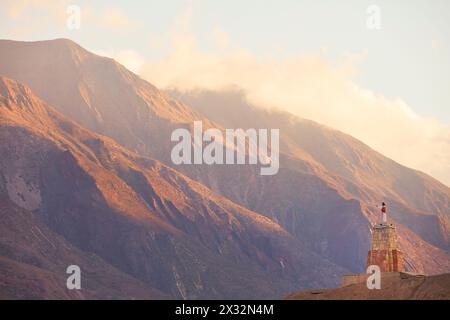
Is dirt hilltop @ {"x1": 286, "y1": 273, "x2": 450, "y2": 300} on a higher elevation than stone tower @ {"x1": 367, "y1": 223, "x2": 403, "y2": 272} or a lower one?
lower

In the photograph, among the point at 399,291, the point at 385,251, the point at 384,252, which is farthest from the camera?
the point at 385,251

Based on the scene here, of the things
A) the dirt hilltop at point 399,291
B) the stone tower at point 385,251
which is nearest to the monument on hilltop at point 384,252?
the stone tower at point 385,251

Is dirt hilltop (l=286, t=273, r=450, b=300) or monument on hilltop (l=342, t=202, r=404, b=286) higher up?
monument on hilltop (l=342, t=202, r=404, b=286)

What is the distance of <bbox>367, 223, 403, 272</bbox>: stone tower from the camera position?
495ft

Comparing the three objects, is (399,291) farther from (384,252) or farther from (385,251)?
(385,251)

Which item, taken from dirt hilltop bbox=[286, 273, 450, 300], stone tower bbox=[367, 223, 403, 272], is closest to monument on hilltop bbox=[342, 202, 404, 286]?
stone tower bbox=[367, 223, 403, 272]

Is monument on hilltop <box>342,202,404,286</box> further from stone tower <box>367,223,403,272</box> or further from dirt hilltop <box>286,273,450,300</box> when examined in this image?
dirt hilltop <box>286,273,450,300</box>

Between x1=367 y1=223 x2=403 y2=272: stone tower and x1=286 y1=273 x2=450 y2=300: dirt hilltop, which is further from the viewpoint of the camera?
x1=367 y1=223 x2=403 y2=272: stone tower

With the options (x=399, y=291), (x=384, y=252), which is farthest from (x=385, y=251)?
(x=399, y=291)

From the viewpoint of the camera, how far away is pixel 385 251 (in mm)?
152750
